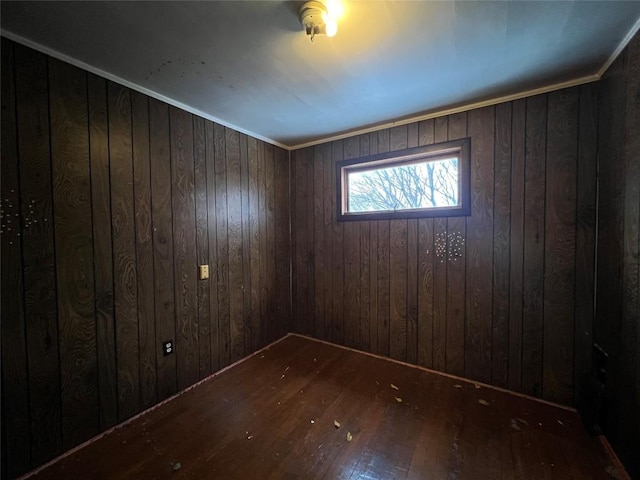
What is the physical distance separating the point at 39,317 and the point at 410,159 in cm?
272

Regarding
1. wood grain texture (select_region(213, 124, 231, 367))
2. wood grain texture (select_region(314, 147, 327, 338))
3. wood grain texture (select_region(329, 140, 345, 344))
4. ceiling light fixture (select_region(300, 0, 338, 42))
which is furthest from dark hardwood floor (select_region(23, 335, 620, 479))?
ceiling light fixture (select_region(300, 0, 338, 42))

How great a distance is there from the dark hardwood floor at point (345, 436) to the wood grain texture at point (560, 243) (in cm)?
27

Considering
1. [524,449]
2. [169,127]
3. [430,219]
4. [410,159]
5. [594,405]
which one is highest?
[169,127]

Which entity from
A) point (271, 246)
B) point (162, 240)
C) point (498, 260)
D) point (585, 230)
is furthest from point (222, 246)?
point (585, 230)

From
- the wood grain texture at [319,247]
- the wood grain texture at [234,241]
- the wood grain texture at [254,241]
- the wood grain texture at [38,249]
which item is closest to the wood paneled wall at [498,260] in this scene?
the wood grain texture at [319,247]

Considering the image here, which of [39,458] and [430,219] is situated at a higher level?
[430,219]

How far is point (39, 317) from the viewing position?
50.2 inches

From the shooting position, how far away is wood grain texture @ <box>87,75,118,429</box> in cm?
146

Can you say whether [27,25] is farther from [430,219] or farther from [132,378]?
[430,219]

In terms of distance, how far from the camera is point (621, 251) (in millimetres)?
1272

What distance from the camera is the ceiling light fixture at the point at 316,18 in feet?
3.39

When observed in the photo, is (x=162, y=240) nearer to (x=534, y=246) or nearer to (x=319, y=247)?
(x=319, y=247)

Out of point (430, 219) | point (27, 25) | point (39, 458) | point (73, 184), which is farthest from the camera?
point (430, 219)

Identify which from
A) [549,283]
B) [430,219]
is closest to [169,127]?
[430,219]
